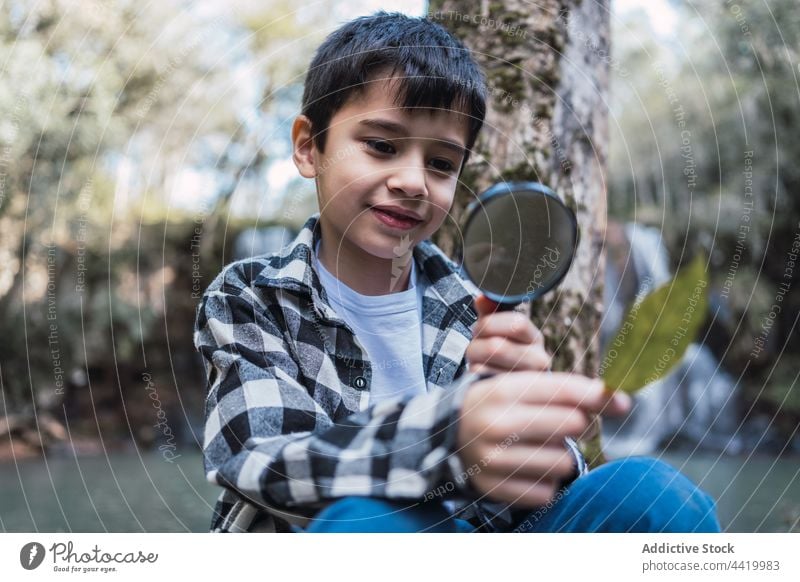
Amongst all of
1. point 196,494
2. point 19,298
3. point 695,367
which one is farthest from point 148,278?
point 695,367

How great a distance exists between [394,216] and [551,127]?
32 cm

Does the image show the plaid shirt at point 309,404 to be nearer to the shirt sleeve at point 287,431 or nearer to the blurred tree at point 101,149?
the shirt sleeve at point 287,431

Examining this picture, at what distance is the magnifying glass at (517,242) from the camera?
1.53 ft

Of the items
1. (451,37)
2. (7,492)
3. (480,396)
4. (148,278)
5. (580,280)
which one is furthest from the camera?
(148,278)

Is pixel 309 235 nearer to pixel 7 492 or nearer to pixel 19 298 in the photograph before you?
pixel 7 492

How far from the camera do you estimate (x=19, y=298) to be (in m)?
2.15

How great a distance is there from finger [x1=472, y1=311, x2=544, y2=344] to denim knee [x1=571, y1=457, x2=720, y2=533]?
0.19 meters

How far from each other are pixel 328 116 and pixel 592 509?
0.40 metres

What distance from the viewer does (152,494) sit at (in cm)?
194
